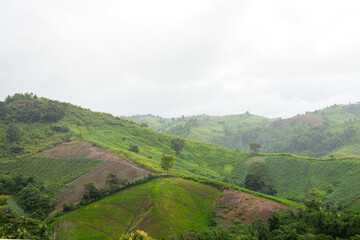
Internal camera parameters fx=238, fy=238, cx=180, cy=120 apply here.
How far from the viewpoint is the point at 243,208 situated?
150 feet

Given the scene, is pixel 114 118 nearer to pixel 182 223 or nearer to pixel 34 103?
pixel 34 103

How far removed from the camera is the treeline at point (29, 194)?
1983 inches

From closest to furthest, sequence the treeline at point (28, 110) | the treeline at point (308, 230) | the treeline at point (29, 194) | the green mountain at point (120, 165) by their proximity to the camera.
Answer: the treeline at point (308, 230)
the treeline at point (29, 194)
the green mountain at point (120, 165)
the treeline at point (28, 110)

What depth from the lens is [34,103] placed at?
116 m

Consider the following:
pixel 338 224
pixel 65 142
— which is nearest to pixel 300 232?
pixel 338 224

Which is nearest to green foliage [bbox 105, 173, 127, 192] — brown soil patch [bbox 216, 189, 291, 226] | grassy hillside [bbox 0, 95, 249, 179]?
grassy hillside [bbox 0, 95, 249, 179]

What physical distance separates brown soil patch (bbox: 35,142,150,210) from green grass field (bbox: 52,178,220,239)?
330 inches

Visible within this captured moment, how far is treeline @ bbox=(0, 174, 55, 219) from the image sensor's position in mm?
50378

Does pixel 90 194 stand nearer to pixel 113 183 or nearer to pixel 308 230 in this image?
pixel 113 183

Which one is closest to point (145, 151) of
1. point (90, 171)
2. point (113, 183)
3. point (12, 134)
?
point (90, 171)

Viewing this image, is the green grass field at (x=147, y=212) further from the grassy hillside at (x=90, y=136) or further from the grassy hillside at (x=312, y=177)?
the grassy hillside at (x=312, y=177)

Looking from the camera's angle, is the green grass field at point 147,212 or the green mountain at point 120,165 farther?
the green mountain at point 120,165

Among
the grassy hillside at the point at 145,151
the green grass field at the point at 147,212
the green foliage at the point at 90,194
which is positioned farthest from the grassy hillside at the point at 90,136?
the green grass field at the point at 147,212

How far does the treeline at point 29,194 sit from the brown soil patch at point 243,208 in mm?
35734
